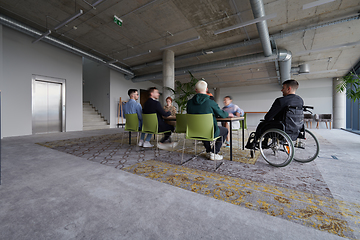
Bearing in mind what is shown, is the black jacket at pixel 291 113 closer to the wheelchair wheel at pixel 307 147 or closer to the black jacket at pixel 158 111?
the wheelchair wheel at pixel 307 147

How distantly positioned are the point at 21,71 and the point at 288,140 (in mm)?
8410

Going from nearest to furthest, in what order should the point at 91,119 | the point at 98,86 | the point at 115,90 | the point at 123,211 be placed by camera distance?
the point at 123,211 < the point at 91,119 < the point at 115,90 < the point at 98,86

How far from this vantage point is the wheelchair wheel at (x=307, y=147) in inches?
96.1

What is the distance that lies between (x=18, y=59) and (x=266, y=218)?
8.52 metres

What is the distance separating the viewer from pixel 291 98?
2314 millimetres

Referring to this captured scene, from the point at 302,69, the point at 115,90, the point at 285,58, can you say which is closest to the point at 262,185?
the point at 285,58

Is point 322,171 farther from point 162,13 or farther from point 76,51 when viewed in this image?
point 76,51

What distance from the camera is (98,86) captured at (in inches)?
403

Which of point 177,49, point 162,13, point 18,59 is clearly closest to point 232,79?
point 177,49

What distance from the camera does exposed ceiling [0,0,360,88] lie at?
15.4ft

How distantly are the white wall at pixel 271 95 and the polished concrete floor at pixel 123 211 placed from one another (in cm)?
1137

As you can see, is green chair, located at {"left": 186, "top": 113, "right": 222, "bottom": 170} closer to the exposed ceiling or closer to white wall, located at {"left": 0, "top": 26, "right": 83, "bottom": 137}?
the exposed ceiling

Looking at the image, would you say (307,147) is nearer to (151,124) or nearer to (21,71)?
(151,124)

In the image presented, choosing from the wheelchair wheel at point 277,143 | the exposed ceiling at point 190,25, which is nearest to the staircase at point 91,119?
the exposed ceiling at point 190,25
